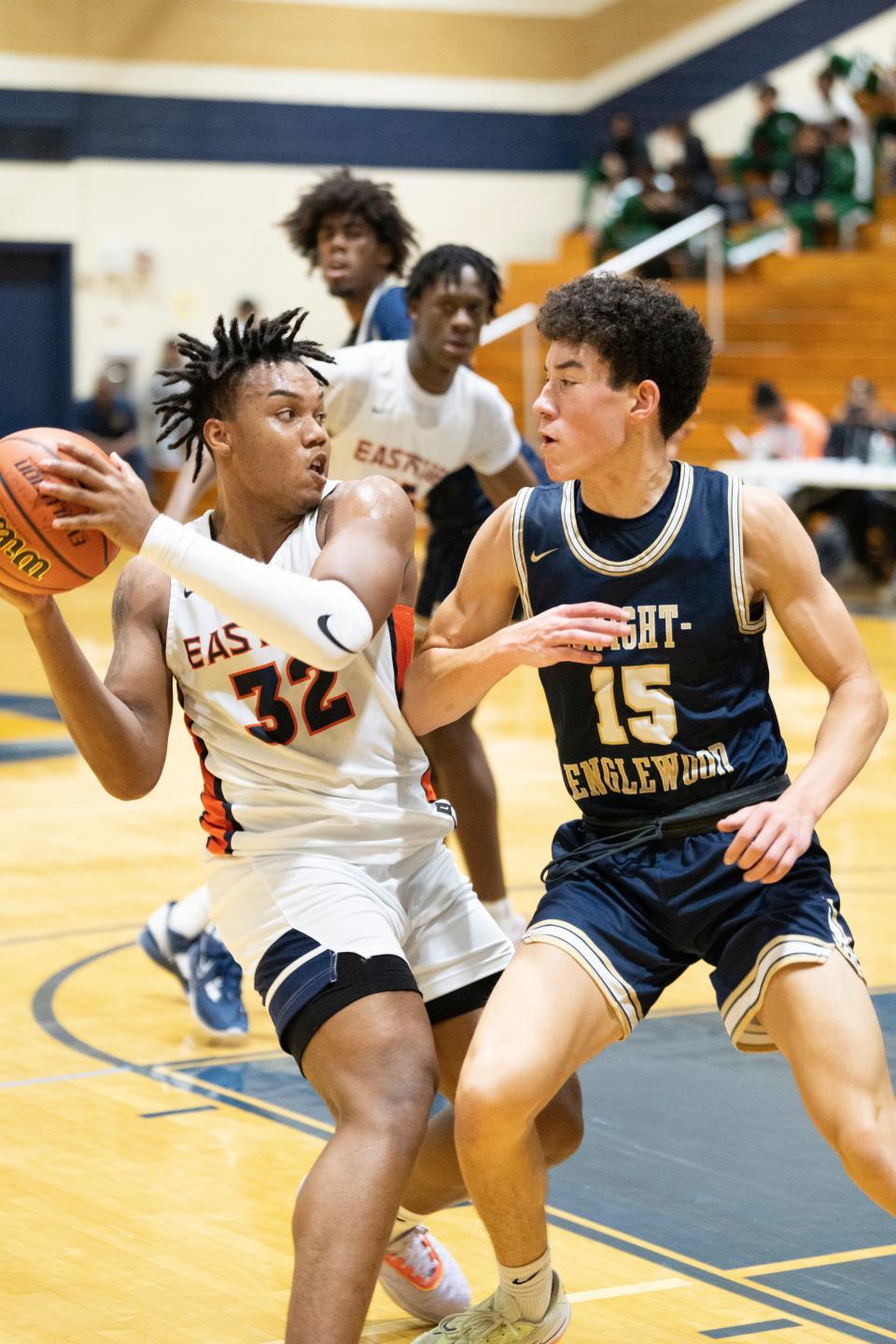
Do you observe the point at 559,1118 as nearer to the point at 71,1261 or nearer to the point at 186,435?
the point at 71,1261

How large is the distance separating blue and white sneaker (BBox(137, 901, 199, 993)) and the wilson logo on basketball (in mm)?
2262

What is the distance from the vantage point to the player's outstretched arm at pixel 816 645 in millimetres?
3209

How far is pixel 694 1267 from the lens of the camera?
3.79 meters

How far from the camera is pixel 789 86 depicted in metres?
23.3

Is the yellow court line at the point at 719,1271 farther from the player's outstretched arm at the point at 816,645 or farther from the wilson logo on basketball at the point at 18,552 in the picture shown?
the wilson logo on basketball at the point at 18,552

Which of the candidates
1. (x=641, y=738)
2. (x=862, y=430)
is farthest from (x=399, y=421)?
(x=862, y=430)

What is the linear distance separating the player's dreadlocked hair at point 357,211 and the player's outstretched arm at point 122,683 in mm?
3177

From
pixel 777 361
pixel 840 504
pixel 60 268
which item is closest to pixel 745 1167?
pixel 840 504

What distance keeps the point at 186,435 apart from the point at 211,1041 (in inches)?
81.8

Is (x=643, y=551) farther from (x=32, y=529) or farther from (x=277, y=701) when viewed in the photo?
(x=32, y=529)

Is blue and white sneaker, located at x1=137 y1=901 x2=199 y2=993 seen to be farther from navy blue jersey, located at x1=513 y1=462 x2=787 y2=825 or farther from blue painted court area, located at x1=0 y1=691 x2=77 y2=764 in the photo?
blue painted court area, located at x1=0 y1=691 x2=77 y2=764

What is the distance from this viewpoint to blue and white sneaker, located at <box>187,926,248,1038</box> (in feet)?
17.1

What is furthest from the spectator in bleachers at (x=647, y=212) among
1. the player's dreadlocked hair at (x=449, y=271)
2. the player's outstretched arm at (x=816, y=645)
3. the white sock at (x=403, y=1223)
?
the white sock at (x=403, y=1223)

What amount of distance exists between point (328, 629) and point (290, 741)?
319 mm
